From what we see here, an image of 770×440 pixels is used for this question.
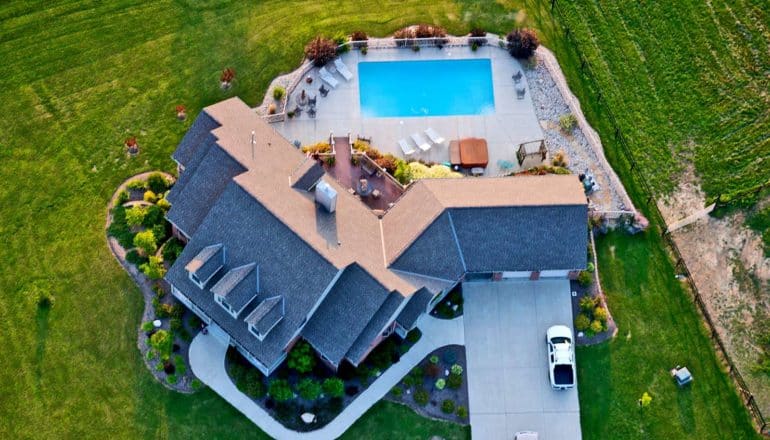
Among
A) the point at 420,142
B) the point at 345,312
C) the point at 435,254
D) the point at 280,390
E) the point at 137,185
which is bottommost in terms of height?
the point at 280,390

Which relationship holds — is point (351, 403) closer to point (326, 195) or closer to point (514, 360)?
point (514, 360)

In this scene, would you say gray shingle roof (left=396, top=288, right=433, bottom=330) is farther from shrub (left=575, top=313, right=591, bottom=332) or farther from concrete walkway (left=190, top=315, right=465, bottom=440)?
shrub (left=575, top=313, right=591, bottom=332)

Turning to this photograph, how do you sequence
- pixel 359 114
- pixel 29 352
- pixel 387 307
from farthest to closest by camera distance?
pixel 359 114
pixel 29 352
pixel 387 307

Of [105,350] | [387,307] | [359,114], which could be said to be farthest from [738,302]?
[105,350]

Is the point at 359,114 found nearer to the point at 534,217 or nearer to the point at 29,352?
the point at 534,217

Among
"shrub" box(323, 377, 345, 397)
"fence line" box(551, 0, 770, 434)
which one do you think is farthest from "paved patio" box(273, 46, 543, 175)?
"shrub" box(323, 377, 345, 397)

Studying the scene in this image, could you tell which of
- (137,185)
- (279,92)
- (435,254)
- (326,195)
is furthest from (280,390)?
(279,92)
